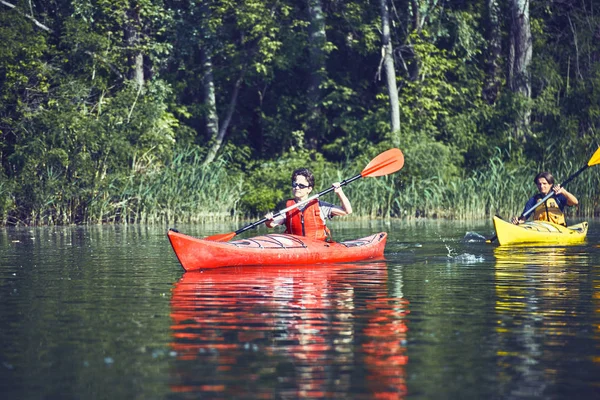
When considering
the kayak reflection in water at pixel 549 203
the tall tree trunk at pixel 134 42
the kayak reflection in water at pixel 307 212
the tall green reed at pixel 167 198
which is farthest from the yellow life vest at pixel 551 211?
the tall tree trunk at pixel 134 42

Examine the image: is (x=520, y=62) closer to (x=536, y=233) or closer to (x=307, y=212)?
(x=536, y=233)

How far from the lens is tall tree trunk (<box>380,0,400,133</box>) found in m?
28.1

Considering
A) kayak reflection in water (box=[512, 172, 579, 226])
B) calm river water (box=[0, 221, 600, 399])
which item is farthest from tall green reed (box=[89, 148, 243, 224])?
calm river water (box=[0, 221, 600, 399])

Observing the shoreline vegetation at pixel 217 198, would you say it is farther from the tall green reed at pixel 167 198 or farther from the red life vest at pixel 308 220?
the red life vest at pixel 308 220

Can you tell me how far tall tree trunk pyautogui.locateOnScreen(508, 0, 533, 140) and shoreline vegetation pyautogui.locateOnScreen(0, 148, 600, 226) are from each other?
138 inches

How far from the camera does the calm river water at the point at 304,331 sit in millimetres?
5367

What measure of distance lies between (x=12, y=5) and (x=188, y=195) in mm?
6750

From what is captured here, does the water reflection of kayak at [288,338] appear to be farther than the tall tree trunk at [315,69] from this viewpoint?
No

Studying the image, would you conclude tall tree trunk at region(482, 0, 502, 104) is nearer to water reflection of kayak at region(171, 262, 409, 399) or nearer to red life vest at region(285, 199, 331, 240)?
red life vest at region(285, 199, 331, 240)

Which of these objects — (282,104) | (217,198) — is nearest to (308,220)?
(217,198)

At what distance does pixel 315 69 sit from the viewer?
29.9 meters

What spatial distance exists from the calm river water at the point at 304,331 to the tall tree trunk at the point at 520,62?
671 inches

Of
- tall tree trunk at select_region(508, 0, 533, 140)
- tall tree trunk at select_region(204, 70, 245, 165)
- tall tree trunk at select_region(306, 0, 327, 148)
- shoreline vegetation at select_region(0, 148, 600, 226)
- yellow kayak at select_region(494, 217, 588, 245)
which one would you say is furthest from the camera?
tall tree trunk at select_region(204, 70, 245, 165)

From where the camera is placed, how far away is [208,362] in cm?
590
